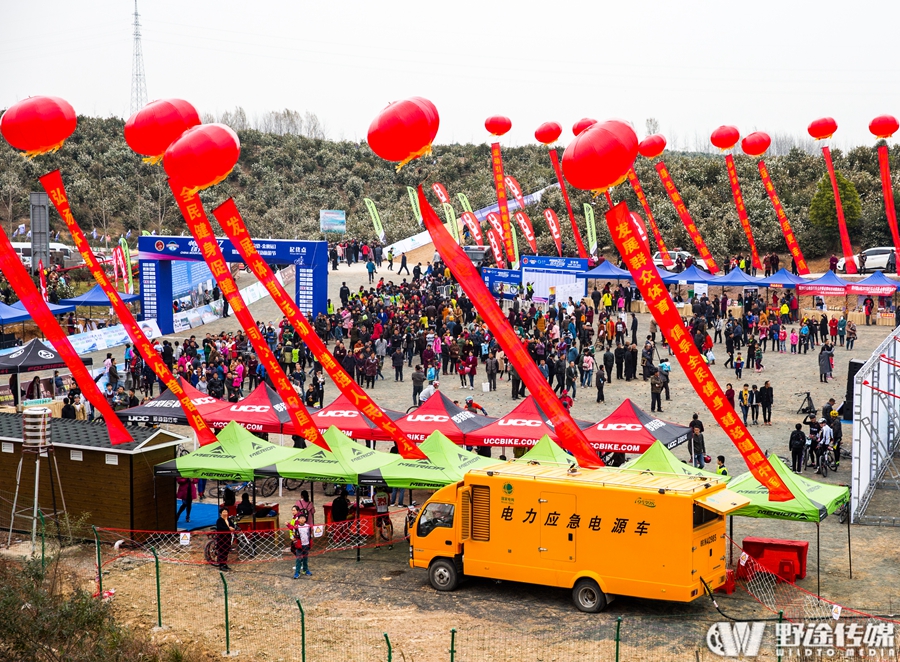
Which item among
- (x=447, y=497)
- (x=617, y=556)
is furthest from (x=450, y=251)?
(x=617, y=556)

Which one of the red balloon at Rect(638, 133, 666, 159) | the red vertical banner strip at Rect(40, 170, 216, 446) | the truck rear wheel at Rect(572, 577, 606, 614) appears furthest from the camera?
the red balloon at Rect(638, 133, 666, 159)

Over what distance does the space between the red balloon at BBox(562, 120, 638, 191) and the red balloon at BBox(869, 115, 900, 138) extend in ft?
97.7

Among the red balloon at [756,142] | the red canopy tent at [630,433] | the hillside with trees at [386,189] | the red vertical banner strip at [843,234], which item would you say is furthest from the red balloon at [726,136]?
the red canopy tent at [630,433]

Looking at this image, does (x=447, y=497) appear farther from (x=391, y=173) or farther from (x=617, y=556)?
(x=391, y=173)

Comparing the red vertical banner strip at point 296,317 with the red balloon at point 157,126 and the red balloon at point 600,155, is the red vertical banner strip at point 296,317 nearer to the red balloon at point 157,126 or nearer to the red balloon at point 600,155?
the red balloon at point 157,126

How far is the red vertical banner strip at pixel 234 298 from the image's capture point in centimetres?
2039

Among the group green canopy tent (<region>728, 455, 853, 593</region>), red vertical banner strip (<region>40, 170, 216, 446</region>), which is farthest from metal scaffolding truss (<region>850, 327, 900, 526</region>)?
red vertical banner strip (<region>40, 170, 216, 446</region>)

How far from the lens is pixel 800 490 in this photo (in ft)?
54.9

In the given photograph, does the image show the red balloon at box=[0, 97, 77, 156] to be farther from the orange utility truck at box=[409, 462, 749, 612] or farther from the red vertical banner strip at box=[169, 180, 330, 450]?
the orange utility truck at box=[409, 462, 749, 612]

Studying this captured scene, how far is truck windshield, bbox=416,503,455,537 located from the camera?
16.3 m

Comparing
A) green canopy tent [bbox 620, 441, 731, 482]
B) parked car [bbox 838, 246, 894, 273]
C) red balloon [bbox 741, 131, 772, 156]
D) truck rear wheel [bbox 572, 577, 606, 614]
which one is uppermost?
red balloon [bbox 741, 131, 772, 156]

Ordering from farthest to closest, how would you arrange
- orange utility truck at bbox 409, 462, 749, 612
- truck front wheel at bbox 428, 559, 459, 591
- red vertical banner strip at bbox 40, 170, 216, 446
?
1. red vertical banner strip at bbox 40, 170, 216, 446
2. truck front wheel at bbox 428, 559, 459, 591
3. orange utility truck at bbox 409, 462, 749, 612

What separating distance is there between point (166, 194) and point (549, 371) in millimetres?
55987

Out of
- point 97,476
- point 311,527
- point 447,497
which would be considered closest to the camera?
point 447,497
